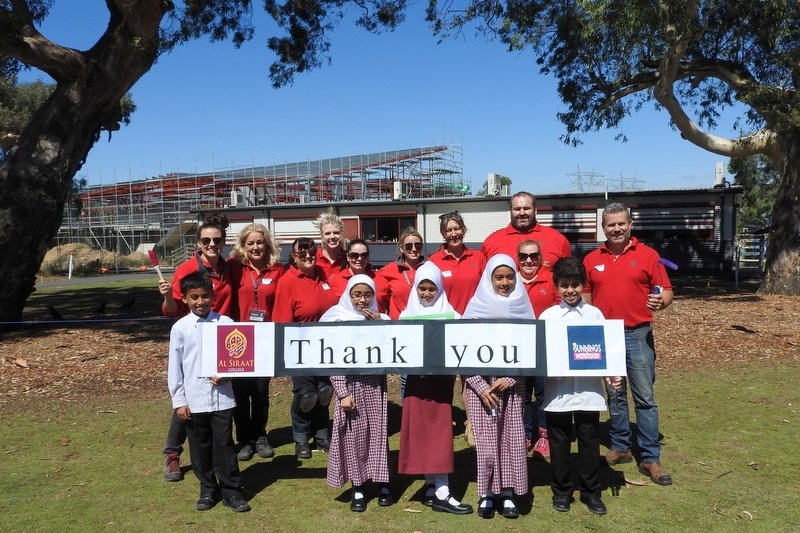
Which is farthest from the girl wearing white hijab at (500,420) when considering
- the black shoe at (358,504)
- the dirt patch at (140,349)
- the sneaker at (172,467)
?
the dirt patch at (140,349)

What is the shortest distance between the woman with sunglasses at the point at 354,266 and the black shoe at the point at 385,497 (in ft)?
5.49

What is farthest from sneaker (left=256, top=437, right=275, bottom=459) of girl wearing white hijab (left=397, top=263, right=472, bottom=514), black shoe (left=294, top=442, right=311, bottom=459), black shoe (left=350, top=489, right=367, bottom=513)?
girl wearing white hijab (left=397, top=263, right=472, bottom=514)

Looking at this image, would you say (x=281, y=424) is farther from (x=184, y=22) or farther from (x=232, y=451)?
(x=184, y=22)

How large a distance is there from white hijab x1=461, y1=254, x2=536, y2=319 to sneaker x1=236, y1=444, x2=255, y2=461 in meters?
2.34

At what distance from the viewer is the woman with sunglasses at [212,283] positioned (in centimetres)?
492

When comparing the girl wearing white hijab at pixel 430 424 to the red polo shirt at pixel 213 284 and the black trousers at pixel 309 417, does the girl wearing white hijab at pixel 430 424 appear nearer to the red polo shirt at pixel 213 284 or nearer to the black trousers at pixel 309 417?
the black trousers at pixel 309 417

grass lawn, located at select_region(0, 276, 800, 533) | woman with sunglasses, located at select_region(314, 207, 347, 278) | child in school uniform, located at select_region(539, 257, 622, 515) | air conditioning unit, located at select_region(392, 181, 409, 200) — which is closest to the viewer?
grass lawn, located at select_region(0, 276, 800, 533)

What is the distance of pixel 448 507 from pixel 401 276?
194 centimetres

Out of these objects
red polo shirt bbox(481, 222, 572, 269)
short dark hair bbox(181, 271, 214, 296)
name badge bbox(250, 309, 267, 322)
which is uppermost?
red polo shirt bbox(481, 222, 572, 269)

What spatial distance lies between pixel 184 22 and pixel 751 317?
1293cm

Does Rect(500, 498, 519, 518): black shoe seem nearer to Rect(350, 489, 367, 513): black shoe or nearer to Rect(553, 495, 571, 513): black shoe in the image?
Rect(553, 495, 571, 513): black shoe

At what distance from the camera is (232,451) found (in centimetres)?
443

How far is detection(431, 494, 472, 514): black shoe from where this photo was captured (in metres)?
4.21

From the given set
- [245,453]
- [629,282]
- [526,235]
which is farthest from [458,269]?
[245,453]
